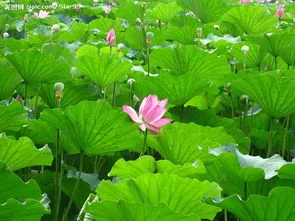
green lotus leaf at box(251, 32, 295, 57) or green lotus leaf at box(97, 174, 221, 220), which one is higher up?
green lotus leaf at box(97, 174, 221, 220)

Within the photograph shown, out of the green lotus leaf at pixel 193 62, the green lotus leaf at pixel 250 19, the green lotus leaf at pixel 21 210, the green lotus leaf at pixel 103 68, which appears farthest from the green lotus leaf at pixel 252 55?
the green lotus leaf at pixel 21 210

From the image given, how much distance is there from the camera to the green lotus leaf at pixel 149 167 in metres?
0.85

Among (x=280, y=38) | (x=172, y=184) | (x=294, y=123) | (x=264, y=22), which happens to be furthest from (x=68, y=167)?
(x=264, y=22)

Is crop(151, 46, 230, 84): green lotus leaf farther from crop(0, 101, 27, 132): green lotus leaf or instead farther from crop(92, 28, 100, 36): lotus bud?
crop(92, 28, 100, 36): lotus bud

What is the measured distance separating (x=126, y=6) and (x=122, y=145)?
1859 millimetres

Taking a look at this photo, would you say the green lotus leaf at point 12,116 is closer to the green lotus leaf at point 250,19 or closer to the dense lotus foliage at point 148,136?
the dense lotus foliage at point 148,136

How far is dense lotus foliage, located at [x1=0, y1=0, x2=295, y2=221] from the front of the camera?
0.75 m

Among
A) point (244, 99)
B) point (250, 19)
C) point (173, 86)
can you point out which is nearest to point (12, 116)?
point (173, 86)

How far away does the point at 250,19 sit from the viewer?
7.09 feet

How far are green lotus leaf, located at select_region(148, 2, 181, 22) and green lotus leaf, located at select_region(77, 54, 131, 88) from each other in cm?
120

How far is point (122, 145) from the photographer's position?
100 centimetres

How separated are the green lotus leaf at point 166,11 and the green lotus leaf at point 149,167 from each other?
1.70 m

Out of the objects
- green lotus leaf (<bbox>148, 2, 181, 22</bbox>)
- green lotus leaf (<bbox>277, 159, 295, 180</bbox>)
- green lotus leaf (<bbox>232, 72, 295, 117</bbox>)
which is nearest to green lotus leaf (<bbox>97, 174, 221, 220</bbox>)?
green lotus leaf (<bbox>277, 159, 295, 180</bbox>)

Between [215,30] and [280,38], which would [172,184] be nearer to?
[280,38]
